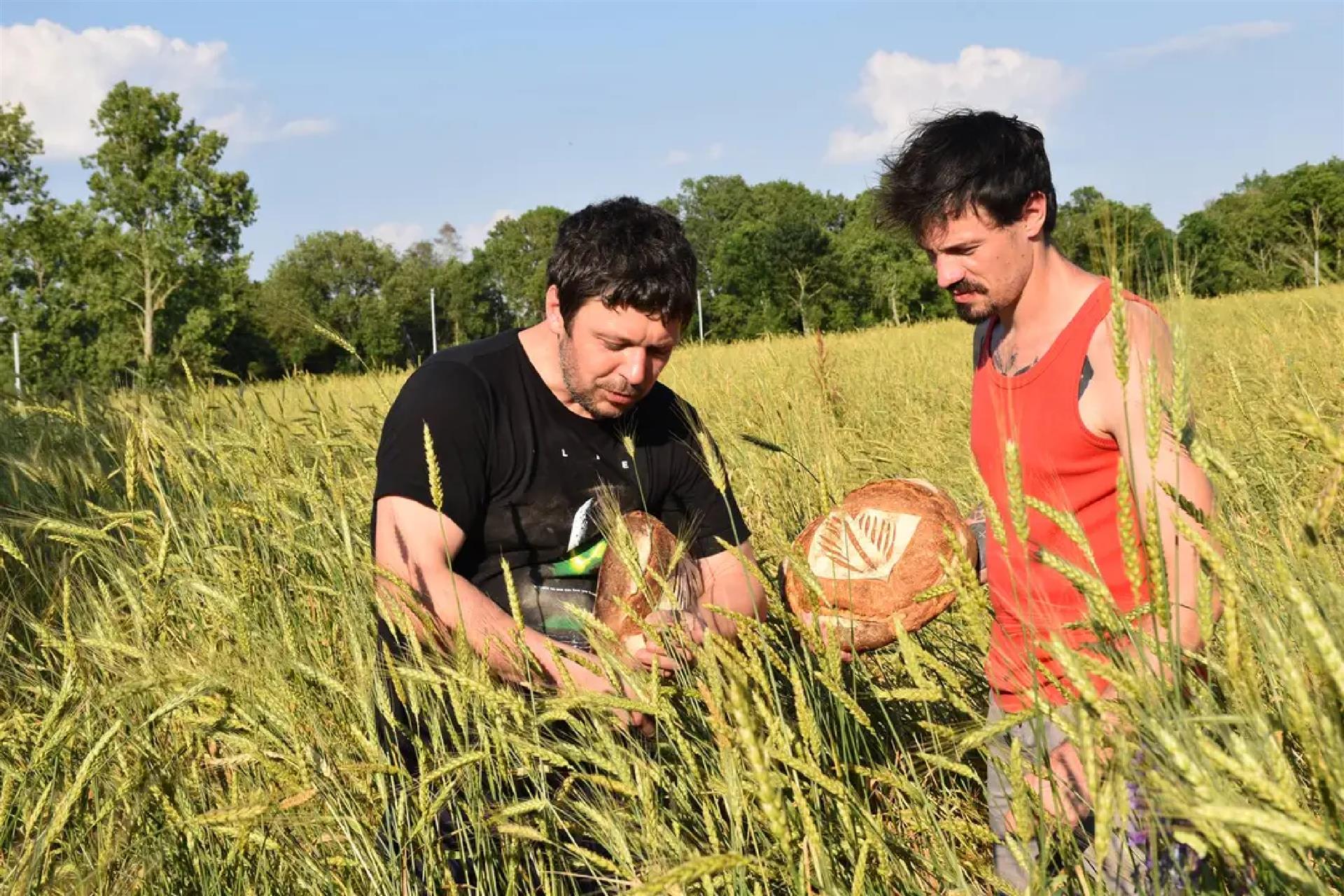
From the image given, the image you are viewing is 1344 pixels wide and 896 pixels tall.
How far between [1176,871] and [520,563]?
1.51 meters

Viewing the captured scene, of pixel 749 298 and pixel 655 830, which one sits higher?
pixel 749 298

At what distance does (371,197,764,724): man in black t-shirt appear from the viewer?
216 cm

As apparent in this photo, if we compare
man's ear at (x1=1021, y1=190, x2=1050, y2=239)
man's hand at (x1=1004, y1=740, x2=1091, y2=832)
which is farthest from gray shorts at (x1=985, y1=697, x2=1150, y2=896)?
man's ear at (x1=1021, y1=190, x2=1050, y2=239)

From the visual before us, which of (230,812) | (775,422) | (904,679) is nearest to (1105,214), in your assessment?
(230,812)

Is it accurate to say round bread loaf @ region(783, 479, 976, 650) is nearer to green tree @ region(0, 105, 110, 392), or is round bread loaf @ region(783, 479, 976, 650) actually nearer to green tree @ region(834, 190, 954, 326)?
green tree @ region(0, 105, 110, 392)

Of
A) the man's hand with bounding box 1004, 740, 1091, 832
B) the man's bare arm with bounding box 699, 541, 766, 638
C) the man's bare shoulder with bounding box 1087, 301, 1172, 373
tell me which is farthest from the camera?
the man's bare arm with bounding box 699, 541, 766, 638

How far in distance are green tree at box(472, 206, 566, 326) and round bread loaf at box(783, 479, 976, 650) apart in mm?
77268

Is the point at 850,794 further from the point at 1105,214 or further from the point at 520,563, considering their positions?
the point at 520,563

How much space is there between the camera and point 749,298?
59750 millimetres

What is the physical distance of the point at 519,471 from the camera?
7.62ft

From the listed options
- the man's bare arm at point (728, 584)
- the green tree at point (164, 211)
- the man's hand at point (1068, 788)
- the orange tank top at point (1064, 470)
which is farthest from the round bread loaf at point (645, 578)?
the green tree at point (164, 211)

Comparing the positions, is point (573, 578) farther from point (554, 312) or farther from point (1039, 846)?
point (1039, 846)

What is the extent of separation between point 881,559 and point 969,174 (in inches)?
31.0

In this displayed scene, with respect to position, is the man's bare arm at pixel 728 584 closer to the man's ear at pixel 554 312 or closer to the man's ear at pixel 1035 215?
the man's ear at pixel 554 312
